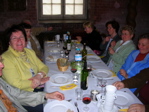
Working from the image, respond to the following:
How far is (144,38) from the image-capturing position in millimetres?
1896

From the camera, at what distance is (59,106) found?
1.24m

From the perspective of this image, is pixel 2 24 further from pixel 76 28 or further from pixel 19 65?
pixel 19 65

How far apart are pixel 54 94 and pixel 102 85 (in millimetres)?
454

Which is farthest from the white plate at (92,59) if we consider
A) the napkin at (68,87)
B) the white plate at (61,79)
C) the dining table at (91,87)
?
the napkin at (68,87)

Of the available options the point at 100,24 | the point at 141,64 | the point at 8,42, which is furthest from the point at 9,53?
the point at 100,24

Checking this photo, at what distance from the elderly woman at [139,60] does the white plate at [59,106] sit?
3.38 feet

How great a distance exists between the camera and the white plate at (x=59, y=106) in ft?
3.91

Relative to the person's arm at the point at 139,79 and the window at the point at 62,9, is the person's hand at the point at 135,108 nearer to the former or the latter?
the person's arm at the point at 139,79

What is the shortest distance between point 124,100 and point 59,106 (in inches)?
20.2

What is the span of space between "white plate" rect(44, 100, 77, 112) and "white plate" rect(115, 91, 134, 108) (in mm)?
352

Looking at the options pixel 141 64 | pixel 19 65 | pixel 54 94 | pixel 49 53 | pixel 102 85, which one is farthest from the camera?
pixel 49 53

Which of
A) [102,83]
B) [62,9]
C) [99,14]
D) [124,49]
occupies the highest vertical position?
[62,9]

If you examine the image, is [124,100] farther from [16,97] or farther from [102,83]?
[16,97]

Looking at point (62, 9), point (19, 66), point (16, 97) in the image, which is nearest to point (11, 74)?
Answer: point (19, 66)
